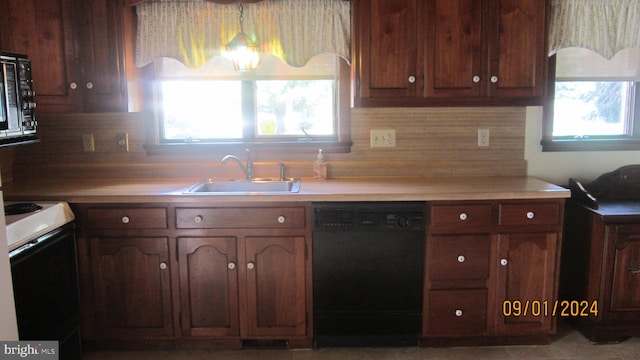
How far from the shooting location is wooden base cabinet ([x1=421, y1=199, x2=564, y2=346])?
2.53m

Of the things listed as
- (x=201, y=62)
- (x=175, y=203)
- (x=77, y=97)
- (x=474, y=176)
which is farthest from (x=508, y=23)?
(x=77, y=97)

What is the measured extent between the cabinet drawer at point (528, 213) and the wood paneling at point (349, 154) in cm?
54

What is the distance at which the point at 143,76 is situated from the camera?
3.00 metres

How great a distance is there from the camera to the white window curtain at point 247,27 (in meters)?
2.83

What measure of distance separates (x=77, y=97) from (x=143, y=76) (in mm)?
425

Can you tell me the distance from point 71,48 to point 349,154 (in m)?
1.66

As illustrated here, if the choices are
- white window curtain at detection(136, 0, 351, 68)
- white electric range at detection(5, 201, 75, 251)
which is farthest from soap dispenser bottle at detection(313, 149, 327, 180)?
white electric range at detection(5, 201, 75, 251)

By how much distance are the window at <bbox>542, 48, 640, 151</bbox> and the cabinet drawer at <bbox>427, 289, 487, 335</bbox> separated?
3.58ft

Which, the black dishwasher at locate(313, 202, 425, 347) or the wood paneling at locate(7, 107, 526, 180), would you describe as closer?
the black dishwasher at locate(313, 202, 425, 347)

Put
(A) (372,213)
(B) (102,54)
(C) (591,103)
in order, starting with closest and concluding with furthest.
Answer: (A) (372,213) → (B) (102,54) → (C) (591,103)

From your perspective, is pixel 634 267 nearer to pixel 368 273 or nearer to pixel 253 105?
pixel 368 273

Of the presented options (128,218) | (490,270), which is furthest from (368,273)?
(128,218)

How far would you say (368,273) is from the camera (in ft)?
8.43

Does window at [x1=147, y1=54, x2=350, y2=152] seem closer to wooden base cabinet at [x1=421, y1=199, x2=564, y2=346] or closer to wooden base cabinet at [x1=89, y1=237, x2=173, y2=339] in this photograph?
wooden base cabinet at [x1=89, y1=237, x2=173, y2=339]
